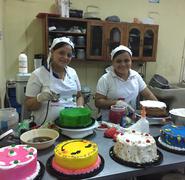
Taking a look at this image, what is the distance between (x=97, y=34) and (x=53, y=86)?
5.55 ft

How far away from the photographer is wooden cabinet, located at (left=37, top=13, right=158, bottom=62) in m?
3.05

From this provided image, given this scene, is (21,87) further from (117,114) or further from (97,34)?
(97,34)

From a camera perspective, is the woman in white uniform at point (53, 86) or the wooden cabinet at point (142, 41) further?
the wooden cabinet at point (142, 41)

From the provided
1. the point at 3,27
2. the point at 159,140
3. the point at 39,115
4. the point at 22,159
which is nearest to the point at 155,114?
the point at 159,140

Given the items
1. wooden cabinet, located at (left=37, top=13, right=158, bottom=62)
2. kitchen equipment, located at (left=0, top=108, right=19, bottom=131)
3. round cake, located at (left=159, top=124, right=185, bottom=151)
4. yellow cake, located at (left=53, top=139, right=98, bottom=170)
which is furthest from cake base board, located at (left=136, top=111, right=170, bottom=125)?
wooden cabinet, located at (left=37, top=13, right=158, bottom=62)

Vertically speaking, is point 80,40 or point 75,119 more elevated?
point 80,40

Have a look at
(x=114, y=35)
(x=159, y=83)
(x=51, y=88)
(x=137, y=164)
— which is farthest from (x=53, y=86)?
(x=159, y=83)

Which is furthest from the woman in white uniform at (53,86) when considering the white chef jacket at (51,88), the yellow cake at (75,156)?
the yellow cake at (75,156)

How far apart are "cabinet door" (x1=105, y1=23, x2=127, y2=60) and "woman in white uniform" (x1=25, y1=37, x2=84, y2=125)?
150 centimetres

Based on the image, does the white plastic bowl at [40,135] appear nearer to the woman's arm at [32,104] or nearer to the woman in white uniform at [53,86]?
the woman in white uniform at [53,86]

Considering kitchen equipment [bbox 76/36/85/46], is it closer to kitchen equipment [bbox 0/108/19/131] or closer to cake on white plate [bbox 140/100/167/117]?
cake on white plate [bbox 140/100/167/117]

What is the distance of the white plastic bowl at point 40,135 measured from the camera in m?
1.19

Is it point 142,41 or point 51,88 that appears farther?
point 142,41

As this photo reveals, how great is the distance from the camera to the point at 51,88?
173 cm
